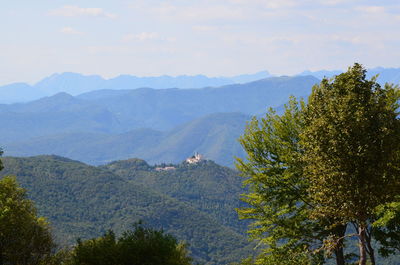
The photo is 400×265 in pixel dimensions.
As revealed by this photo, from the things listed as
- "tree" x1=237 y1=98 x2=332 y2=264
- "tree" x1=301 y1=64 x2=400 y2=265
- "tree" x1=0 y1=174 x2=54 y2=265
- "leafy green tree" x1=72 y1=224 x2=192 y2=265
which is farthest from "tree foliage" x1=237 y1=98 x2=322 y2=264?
"tree" x1=0 y1=174 x2=54 y2=265

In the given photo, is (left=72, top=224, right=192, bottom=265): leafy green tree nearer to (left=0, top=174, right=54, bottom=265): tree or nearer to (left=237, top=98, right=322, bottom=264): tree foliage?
(left=0, top=174, right=54, bottom=265): tree

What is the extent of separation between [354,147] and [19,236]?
2458 cm

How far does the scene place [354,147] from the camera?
1798cm

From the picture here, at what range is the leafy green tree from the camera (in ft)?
87.0

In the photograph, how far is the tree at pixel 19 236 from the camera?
31.1m

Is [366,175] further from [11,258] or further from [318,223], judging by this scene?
[11,258]

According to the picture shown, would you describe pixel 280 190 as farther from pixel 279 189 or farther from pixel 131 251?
pixel 131 251

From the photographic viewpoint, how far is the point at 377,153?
59.6 feet

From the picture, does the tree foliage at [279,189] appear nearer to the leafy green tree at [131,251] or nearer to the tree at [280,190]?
the tree at [280,190]

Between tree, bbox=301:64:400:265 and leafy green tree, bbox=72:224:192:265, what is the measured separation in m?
12.3

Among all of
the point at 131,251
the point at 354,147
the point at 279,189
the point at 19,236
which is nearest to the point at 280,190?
the point at 279,189

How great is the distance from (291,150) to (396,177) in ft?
22.6

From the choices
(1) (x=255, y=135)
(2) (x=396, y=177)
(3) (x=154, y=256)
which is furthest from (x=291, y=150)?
(3) (x=154, y=256)

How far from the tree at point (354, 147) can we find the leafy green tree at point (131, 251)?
1225cm
